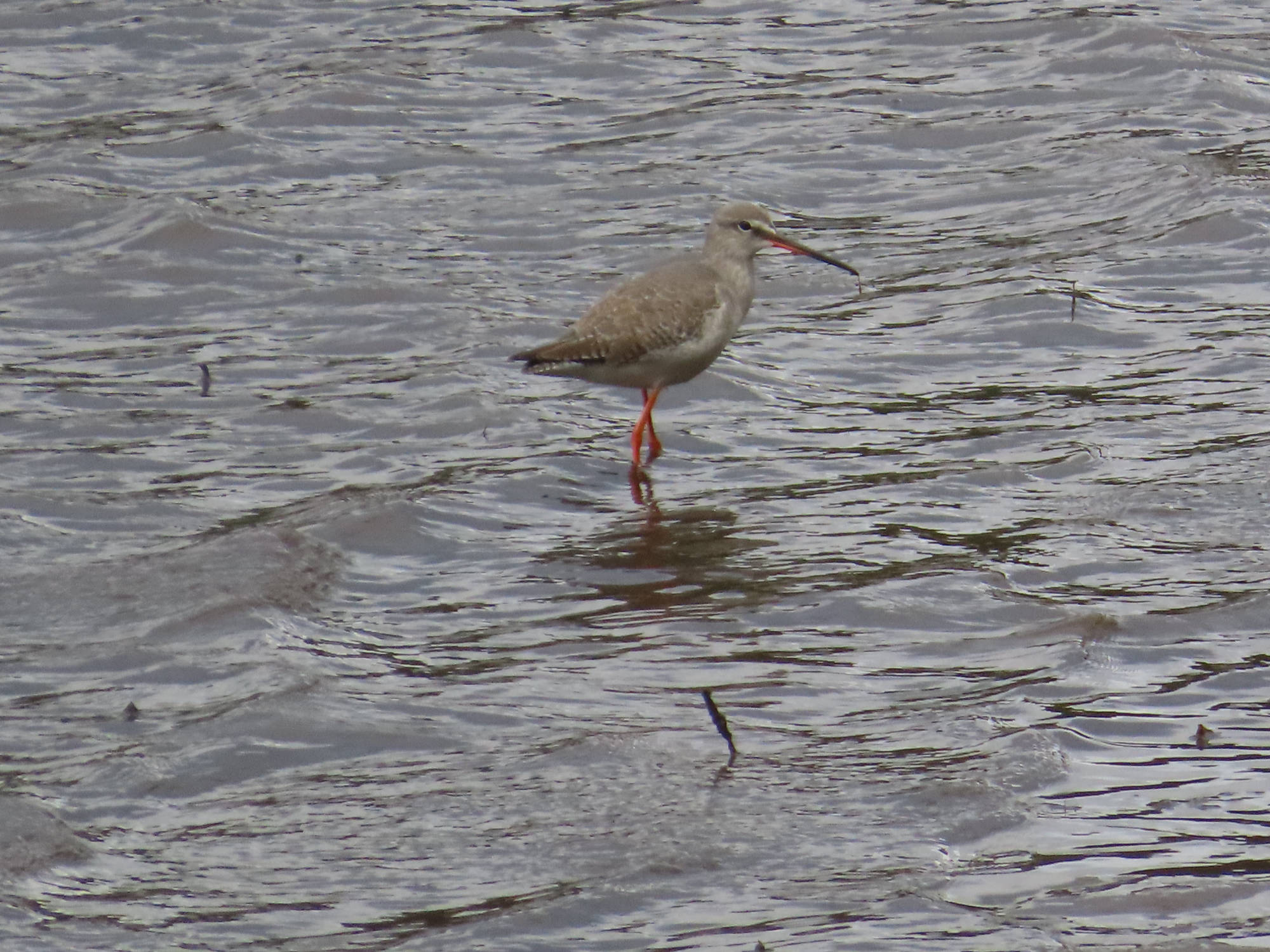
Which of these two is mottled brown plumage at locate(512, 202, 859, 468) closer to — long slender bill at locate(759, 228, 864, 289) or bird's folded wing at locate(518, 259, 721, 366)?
bird's folded wing at locate(518, 259, 721, 366)

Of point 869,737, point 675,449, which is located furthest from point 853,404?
point 869,737

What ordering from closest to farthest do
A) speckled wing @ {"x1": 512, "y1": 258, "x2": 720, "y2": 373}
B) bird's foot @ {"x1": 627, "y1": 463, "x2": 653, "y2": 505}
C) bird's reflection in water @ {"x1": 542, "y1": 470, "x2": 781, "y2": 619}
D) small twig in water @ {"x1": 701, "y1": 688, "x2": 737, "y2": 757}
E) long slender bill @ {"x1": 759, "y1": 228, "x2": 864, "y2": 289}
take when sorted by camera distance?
1. small twig in water @ {"x1": 701, "y1": 688, "x2": 737, "y2": 757}
2. bird's reflection in water @ {"x1": 542, "y1": 470, "x2": 781, "y2": 619}
3. bird's foot @ {"x1": 627, "y1": 463, "x2": 653, "y2": 505}
4. speckled wing @ {"x1": 512, "y1": 258, "x2": 720, "y2": 373}
5. long slender bill @ {"x1": 759, "y1": 228, "x2": 864, "y2": 289}

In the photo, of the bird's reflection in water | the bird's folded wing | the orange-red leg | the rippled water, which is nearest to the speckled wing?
the bird's folded wing

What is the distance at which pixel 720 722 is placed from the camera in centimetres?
581

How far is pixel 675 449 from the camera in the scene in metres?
9.08

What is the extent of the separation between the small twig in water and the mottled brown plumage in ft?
9.80

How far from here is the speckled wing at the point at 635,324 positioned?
348 inches

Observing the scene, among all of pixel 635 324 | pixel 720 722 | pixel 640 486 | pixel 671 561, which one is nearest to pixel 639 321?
pixel 635 324

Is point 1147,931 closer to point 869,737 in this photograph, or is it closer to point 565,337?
point 869,737

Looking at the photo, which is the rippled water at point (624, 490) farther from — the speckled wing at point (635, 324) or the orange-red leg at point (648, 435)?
the speckled wing at point (635, 324)

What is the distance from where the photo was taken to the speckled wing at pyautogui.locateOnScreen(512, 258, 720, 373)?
8.83 meters

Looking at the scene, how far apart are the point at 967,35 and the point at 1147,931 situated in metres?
10.8

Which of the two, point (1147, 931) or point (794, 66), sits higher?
point (794, 66)

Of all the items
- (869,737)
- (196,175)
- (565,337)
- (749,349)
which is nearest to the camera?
(869,737)
